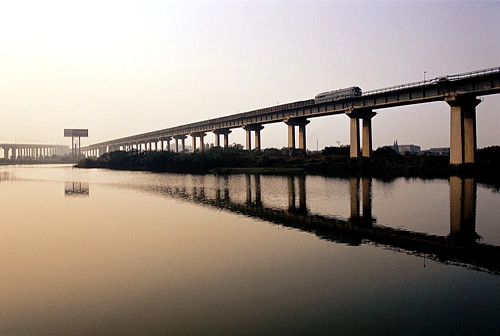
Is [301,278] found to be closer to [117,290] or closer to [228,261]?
[228,261]

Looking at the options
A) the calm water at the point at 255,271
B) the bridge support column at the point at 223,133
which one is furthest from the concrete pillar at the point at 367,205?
the bridge support column at the point at 223,133

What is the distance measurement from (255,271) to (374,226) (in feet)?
35.7

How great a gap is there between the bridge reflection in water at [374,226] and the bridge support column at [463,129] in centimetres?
2109

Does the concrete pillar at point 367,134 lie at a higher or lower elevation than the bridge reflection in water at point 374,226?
higher

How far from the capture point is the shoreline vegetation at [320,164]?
196 feet

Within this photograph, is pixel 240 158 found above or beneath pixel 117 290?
above

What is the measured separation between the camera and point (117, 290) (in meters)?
13.7

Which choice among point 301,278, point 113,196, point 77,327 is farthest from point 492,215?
point 113,196

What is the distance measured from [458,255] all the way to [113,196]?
34.0m

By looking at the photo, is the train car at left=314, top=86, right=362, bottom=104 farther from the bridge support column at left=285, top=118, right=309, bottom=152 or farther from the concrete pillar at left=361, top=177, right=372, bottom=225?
the concrete pillar at left=361, top=177, right=372, bottom=225

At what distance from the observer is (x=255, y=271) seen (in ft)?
51.5

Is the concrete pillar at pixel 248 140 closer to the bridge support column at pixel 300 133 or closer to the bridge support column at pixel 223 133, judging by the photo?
the bridge support column at pixel 223 133

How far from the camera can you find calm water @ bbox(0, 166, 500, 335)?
11094 mm

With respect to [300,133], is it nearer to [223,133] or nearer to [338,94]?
[338,94]
